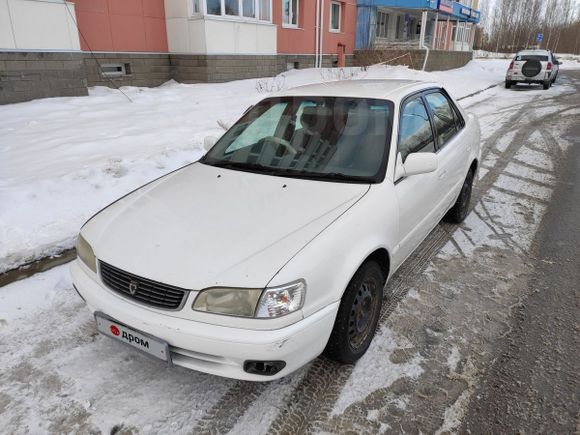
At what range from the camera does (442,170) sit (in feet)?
12.4

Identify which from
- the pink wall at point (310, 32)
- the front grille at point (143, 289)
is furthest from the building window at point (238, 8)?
the front grille at point (143, 289)

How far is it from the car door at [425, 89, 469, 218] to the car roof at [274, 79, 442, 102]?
0.87ft

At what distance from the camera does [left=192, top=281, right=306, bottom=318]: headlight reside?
82.0 inches

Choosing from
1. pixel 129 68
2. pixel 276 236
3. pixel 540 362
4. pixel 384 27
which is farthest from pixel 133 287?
pixel 384 27

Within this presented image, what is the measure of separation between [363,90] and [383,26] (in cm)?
2673

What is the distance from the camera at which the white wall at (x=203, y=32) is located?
1295cm

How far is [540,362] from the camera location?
2.72 m

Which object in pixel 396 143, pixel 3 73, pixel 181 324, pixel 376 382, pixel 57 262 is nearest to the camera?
pixel 181 324

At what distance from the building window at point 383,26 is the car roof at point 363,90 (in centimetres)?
2494

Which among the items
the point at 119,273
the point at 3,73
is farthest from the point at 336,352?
the point at 3,73

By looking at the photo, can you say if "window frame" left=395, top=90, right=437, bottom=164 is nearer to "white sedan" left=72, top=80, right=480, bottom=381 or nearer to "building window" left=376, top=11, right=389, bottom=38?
"white sedan" left=72, top=80, right=480, bottom=381

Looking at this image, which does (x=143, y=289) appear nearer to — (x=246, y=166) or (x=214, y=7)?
(x=246, y=166)

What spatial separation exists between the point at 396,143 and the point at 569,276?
203 centimetres

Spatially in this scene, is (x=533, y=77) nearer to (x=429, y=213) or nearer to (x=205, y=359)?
(x=429, y=213)
